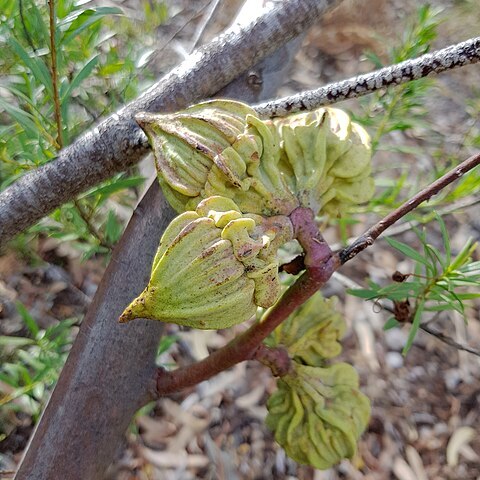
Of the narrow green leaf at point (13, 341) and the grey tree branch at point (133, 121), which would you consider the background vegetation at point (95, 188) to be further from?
the grey tree branch at point (133, 121)

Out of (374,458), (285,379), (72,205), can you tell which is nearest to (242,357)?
(285,379)

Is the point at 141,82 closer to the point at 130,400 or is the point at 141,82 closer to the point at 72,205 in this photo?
the point at 72,205

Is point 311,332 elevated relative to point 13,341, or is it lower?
lower

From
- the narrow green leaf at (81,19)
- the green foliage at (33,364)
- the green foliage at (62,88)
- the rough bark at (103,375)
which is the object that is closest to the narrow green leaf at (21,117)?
the green foliage at (62,88)

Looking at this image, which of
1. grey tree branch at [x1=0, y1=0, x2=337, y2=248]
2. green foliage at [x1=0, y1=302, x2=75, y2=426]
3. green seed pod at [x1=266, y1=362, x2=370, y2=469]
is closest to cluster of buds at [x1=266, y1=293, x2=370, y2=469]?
green seed pod at [x1=266, y1=362, x2=370, y2=469]

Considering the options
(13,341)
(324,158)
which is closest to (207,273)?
(324,158)

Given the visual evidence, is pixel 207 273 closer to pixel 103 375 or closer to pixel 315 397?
pixel 103 375
